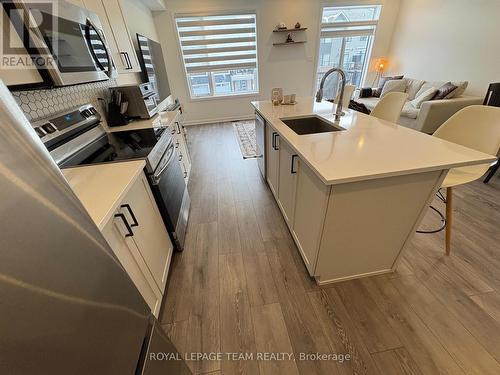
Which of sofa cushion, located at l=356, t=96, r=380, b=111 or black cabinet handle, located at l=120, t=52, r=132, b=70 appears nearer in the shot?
black cabinet handle, located at l=120, t=52, r=132, b=70

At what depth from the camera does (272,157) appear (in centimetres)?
216

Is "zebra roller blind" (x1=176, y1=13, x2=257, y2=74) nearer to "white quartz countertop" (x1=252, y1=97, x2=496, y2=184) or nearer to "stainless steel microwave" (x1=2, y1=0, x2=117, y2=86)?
"stainless steel microwave" (x1=2, y1=0, x2=117, y2=86)

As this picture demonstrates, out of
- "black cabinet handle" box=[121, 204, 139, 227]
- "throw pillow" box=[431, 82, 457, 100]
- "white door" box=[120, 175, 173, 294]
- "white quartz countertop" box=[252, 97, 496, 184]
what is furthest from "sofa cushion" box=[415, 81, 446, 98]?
"black cabinet handle" box=[121, 204, 139, 227]

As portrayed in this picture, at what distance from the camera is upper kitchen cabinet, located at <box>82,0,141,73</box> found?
1.63 meters

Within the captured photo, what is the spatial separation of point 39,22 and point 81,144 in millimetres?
734

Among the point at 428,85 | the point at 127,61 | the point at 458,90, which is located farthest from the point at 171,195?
the point at 428,85

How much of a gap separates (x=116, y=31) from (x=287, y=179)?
6.60 feet

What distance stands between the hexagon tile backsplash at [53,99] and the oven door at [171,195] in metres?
0.72

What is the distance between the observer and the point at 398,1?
191 inches

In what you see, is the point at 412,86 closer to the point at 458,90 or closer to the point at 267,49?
the point at 458,90

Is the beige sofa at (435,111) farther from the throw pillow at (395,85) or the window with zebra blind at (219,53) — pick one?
the window with zebra blind at (219,53)

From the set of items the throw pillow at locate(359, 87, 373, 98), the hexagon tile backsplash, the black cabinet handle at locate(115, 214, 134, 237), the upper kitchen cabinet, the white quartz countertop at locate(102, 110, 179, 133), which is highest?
the upper kitchen cabinet

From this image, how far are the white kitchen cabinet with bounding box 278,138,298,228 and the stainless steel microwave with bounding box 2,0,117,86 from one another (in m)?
1.30

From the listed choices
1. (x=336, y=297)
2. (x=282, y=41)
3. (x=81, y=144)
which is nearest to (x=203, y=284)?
(x=336, y=297)
